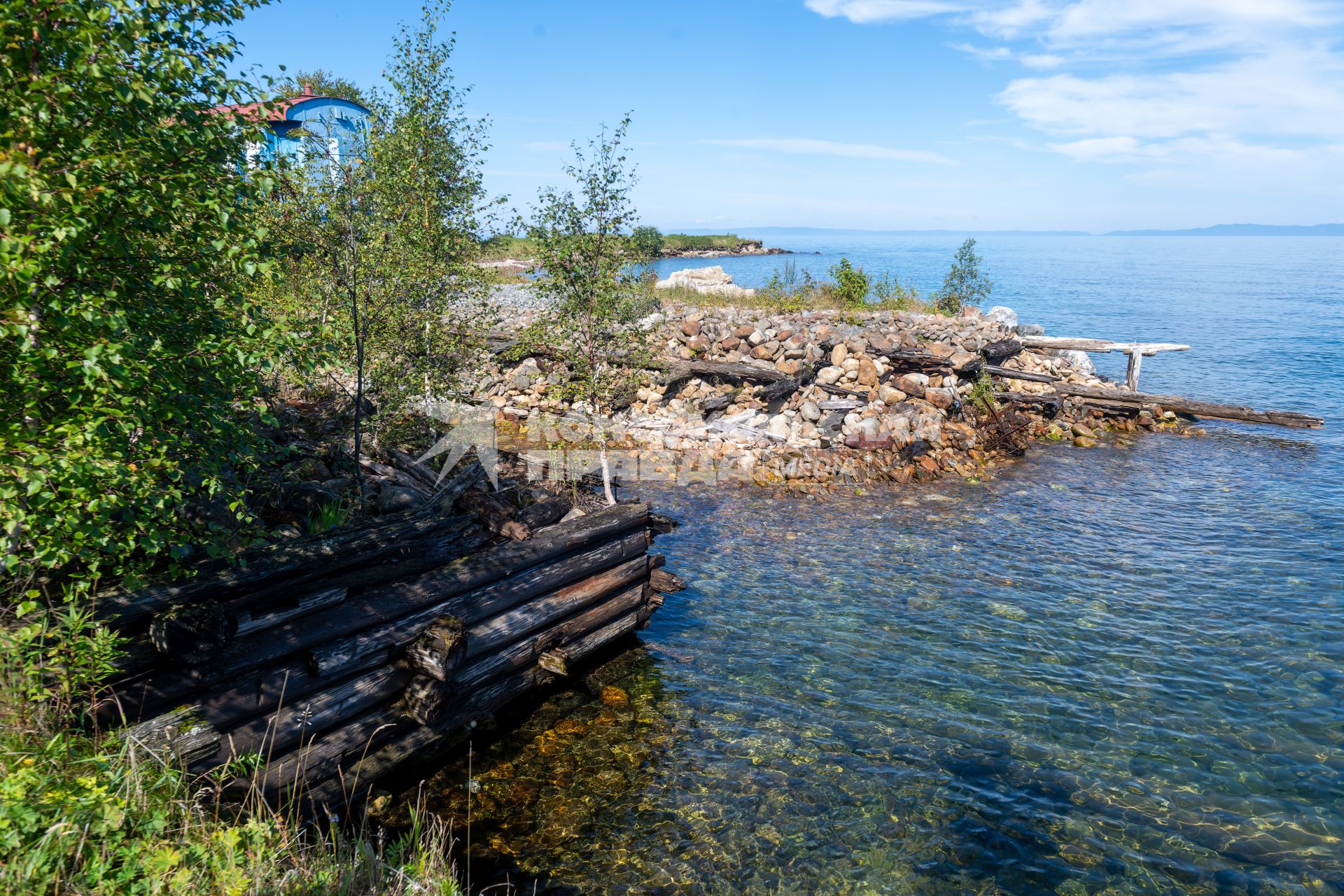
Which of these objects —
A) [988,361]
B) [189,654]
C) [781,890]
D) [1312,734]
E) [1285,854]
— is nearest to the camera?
[189,654]

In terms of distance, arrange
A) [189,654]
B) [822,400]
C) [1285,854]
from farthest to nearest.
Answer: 1. [822,400]
2. [1285,854]
3. [189,654]

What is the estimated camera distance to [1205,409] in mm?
27656

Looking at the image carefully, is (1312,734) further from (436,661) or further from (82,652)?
(82,652)

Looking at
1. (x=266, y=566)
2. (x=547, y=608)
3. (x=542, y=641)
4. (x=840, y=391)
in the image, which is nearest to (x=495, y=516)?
(x=547, y=608)

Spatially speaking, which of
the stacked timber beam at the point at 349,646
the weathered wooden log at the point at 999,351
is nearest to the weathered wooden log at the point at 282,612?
the stacked timber beam at the point at 349,646

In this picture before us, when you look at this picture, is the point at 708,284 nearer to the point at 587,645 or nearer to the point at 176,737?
the point at 587,645

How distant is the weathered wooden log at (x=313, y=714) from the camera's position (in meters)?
6.47

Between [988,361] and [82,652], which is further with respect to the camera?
[988,361]

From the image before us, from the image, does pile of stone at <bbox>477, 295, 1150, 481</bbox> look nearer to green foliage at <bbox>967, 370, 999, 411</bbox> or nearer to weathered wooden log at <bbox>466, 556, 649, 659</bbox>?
green foliage at <bbox>967, 370, 999, 411</bbox>

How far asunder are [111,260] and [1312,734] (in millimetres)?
14410

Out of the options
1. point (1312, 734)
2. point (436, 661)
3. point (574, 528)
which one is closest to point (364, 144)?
point (574, 528)

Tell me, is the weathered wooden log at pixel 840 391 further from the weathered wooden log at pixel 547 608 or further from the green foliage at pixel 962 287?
the green foliage at pixel 962 287

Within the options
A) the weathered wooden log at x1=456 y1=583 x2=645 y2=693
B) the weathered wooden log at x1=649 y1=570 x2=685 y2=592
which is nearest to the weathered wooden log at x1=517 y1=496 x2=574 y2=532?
the weathered wooden log at x1=456 y1=583 x2=645 y2=693

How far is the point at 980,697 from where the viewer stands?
10.4 meters
